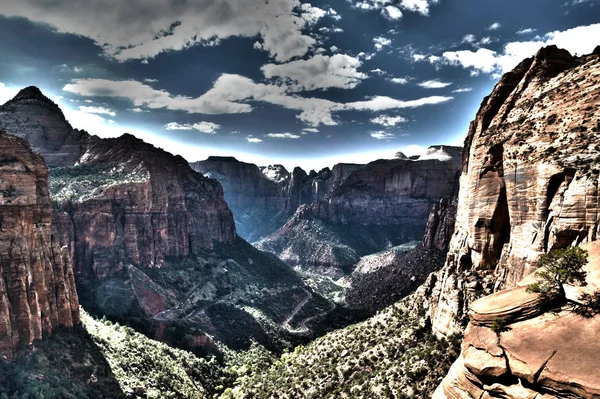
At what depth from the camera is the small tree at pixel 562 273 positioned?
866 inches

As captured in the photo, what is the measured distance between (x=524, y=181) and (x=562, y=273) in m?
15.3

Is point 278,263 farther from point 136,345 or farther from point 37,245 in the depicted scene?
point 37,245

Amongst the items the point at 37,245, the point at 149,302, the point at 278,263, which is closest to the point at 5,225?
the point at 37,245

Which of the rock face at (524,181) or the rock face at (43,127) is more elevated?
the rock face at (43,127)

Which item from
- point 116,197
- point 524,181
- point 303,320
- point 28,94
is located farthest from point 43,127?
point 524,181

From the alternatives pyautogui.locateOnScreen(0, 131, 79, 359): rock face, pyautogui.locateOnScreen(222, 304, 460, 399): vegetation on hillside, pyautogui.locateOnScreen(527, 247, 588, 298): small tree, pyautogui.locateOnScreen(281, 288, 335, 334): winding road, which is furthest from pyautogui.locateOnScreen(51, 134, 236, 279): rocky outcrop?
pyautogui.locateOnScreen(527, 247, 588, 298): small tree

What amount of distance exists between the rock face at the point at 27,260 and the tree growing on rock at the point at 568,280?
204 ft

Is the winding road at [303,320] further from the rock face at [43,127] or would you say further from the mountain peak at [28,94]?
the mountain peak at [28,94]

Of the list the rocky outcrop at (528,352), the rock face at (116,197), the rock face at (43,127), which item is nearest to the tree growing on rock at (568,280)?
the rocky outcrop at (528,352)

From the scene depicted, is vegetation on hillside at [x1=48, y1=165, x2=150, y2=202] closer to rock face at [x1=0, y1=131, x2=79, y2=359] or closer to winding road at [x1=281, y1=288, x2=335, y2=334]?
rock face at [x1=0, y1=131, x2=79, y2=359]

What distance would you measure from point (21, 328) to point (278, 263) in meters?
113

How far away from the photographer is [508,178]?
37.8 metres

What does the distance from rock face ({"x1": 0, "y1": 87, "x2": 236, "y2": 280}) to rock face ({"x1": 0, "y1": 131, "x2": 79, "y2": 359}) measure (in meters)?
37.0

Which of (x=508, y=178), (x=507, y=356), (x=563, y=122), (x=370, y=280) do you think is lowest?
(x=370, y=280)
